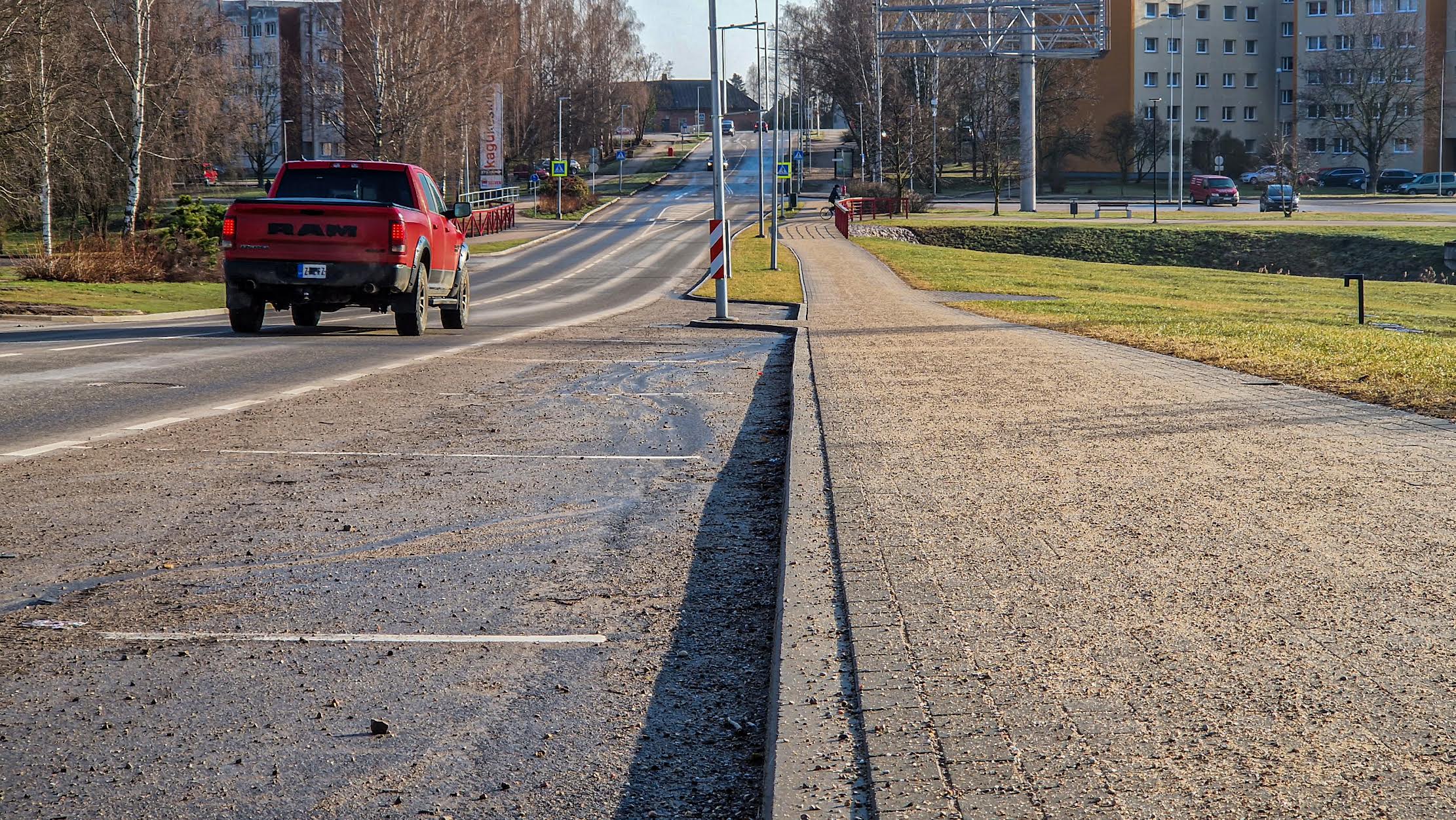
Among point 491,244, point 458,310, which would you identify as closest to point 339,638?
point 458,310

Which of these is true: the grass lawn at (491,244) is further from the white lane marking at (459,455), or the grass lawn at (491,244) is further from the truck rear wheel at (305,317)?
the white lane marking at (459,455)

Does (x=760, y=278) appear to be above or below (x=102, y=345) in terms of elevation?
above

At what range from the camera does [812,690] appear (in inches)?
163

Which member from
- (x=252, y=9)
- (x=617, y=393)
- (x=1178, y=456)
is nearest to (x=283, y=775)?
(x=1178, y=456)

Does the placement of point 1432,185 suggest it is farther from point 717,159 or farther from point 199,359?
point 199,359

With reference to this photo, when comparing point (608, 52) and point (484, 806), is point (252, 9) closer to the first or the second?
point (608, 52)

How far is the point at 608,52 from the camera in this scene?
123 m

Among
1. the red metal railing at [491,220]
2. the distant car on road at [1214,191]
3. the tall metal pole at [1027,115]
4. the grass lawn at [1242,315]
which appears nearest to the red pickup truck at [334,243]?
the grass lawn at [1242,315]

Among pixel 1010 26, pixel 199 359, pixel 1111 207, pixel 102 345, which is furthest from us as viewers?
pixel 1111 207

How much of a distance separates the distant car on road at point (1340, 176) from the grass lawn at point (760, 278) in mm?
60092

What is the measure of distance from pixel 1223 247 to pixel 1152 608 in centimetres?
5264

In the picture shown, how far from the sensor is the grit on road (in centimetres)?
372

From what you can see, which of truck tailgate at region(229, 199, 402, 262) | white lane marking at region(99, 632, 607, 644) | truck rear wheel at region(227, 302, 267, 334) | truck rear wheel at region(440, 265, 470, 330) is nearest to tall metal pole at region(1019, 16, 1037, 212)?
truck rear wheel at region(440, 265, 470, 330)

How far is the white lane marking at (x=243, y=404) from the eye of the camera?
1091 centimetres
